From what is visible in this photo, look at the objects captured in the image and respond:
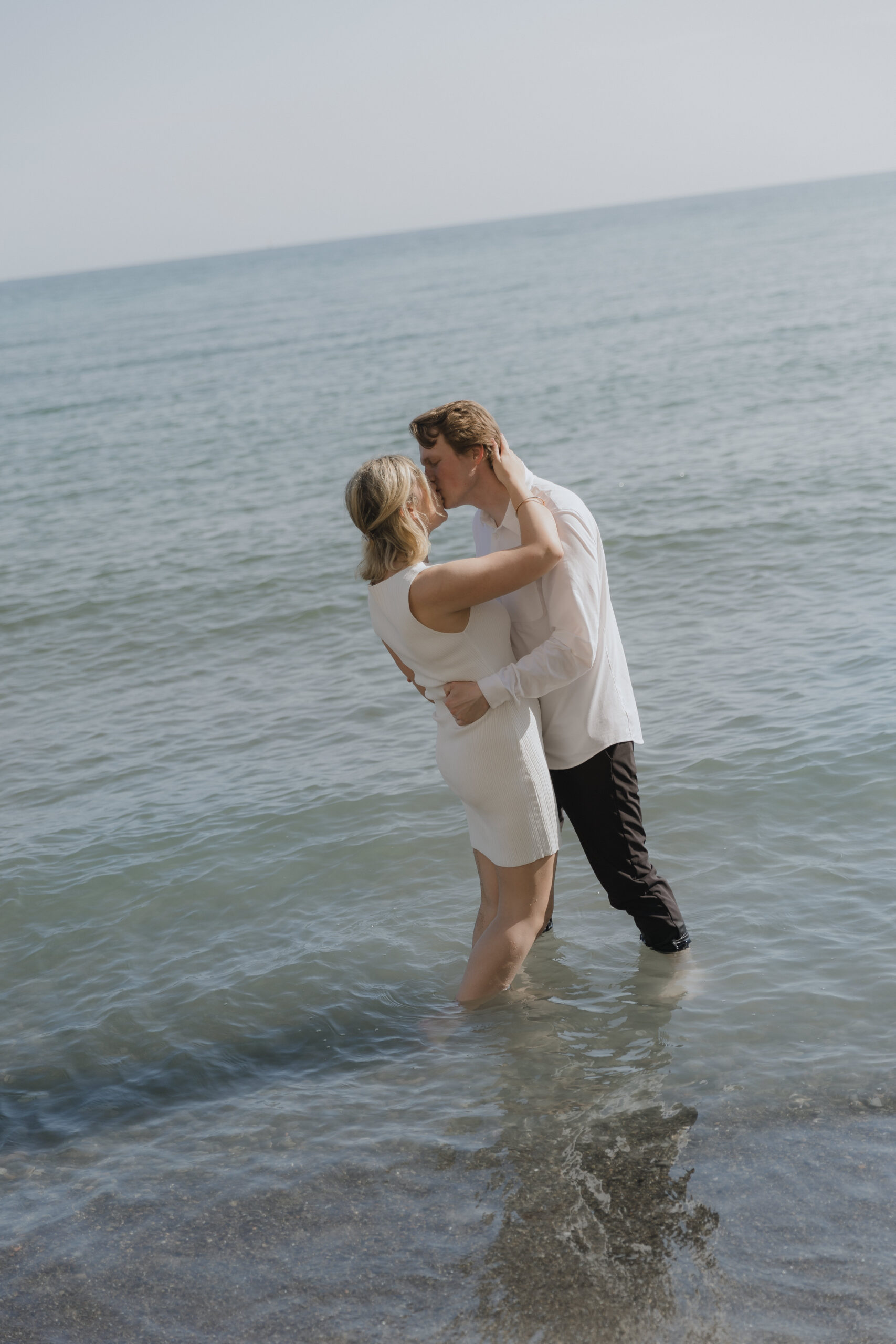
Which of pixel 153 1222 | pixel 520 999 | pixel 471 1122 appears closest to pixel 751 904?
pixel 520 999

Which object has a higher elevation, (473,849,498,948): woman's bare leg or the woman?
the woman

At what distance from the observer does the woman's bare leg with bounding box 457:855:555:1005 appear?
168 inches

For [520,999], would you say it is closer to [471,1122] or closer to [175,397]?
[471,1122]

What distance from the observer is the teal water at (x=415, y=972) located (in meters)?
3.27

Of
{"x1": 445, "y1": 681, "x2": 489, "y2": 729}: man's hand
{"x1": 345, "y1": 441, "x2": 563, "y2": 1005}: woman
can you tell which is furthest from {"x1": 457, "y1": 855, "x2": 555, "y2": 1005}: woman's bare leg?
{"x1": 445, "y1": 681, "x2": 489, "y2": 729}: man's hand

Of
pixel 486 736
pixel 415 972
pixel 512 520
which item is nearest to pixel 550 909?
pixel 415 972

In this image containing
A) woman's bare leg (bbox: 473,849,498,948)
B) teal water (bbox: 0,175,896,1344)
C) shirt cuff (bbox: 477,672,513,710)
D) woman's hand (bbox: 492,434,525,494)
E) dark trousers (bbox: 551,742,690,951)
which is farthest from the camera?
woman's bare leg (bbox: 473,849,498,948)

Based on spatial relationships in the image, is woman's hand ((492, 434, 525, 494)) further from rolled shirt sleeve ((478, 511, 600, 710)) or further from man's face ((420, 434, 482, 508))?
rolled shirt sleeve ((478, 511, 600, 710))

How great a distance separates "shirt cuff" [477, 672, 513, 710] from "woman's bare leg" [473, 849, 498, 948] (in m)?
0.80

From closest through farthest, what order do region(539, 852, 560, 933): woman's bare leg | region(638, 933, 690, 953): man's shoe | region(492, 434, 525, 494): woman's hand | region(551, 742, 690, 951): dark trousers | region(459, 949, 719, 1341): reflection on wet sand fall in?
region(459, 949, 719, 1341): reflection on wet sand, region(492, 434, 525, 494): woman's hand, region(551, 742, 690, 951): dark trousers, region(539, 852, 560, 933): woman's bare leg, region(638, 933, 690, 953): man's shoe

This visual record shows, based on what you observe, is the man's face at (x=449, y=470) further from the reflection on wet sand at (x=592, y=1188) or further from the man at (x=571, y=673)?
the reflection on wet sand at (x=592, y=1188)

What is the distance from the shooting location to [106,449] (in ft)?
74.8

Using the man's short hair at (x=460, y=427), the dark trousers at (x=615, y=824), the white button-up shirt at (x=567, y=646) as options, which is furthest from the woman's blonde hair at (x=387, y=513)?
the dark trousers at (x=615, y=824)

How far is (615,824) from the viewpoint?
4234 millimetres
